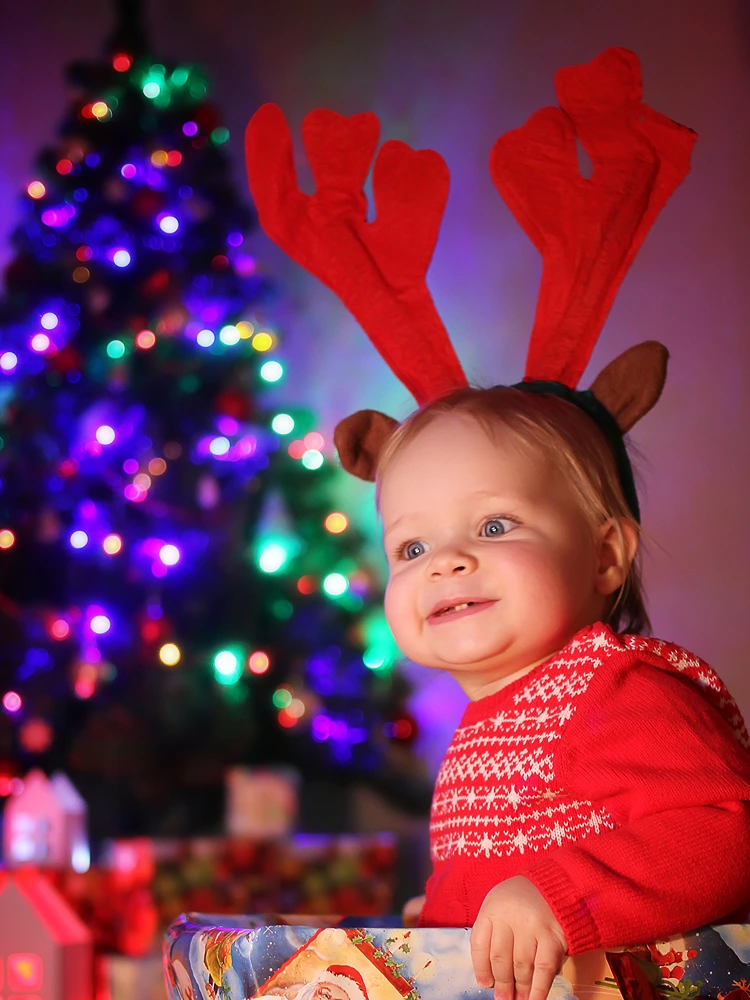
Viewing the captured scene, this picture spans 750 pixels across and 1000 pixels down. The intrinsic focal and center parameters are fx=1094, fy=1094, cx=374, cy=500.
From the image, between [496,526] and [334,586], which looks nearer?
[496,526]

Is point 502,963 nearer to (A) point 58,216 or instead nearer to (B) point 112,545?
(B) point 112,545

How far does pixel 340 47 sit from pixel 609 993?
2.91 m

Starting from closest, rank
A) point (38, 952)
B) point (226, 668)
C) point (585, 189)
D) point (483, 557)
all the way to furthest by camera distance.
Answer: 1. point (483, 557)
2. point (585, 189)
3. point (38, 952)
4. point (226, 668)

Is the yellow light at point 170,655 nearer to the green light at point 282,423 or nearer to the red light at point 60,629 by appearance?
the red light at point 60,629

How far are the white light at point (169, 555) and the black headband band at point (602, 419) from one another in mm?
1478

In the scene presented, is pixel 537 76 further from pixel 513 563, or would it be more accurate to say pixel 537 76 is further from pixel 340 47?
pixel 513 563

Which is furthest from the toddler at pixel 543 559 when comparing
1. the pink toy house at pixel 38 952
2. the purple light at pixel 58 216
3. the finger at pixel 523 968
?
the purple light at pixel 58 216

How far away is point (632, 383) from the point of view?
41.8 inches

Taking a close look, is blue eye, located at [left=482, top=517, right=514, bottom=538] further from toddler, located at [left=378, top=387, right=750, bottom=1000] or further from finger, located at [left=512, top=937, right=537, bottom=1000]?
finger, located at [left=512, top=937, right=537, bottom=1000]

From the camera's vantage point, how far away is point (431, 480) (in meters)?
0.93

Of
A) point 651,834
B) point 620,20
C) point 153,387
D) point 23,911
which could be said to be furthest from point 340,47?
point 651,834

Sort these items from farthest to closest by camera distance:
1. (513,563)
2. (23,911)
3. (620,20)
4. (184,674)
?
(620,20) → (184,674) → (23,911) → (513,563)

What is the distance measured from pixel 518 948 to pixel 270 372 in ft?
6.45

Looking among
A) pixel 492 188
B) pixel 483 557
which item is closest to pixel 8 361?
pixel 492 188
